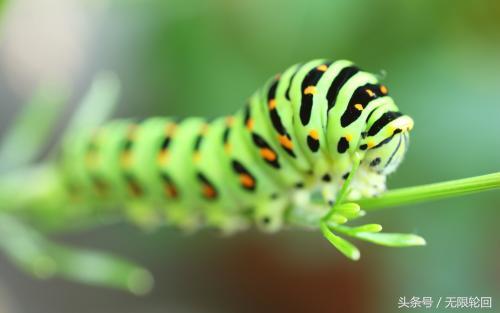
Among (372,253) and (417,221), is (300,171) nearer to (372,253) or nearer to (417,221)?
(417,221)

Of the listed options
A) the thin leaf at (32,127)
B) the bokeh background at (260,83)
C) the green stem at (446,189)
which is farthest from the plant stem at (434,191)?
the thin leaf at (32,127)

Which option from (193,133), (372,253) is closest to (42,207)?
(193,133)

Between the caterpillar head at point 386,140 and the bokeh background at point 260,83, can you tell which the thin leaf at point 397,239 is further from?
the bokeh background at point 260,83

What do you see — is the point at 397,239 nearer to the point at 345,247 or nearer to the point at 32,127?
the point at 345,247

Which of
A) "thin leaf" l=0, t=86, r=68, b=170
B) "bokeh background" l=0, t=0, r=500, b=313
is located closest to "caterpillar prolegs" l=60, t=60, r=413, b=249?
"thin leaf" l=0, t=86, r=68, b=170

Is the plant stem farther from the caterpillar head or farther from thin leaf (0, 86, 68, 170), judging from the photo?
thin leaf (0, 86, 68, 170)

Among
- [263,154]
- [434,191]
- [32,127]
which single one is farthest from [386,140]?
[32,127]
